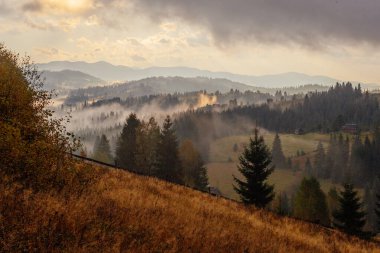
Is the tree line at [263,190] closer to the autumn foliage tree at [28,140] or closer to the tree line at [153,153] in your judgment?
the tree line at [153,153]

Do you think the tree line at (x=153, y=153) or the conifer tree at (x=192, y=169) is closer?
the tree line at (x=153, y=153)

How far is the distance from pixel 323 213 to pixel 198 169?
95.2ft

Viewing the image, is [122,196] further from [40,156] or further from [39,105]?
[39,105]

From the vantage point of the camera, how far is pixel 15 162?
34.0 ft

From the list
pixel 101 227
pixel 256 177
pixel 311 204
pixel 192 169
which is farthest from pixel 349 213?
pixel 101 227

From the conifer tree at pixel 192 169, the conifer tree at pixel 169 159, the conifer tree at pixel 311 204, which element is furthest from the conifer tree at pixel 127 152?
the conifer tree at pixel 311 204

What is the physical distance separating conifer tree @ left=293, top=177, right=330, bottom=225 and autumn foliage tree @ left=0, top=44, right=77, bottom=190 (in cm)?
7666

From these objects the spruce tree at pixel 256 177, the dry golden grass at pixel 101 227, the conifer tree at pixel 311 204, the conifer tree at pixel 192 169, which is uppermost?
the dry golden grass at pixel 101 227

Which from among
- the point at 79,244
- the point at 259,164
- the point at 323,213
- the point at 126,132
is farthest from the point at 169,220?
A: the point at 323,213

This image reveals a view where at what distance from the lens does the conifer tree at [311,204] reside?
271ft

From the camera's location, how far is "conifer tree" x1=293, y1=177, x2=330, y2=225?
82.7 m

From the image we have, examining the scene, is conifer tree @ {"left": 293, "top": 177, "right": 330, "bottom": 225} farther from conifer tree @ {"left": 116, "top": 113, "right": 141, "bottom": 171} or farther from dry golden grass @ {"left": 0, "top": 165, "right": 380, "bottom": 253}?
dry golden grass @ {"left": 0, "top": 165, "right": 380, "bottom": 253}

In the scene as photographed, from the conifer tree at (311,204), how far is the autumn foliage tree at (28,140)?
7666 centimetres

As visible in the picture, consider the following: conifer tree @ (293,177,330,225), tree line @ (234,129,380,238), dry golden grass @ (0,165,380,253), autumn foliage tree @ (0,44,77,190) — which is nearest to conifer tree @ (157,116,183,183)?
tree line @ (234,129,380,238)
